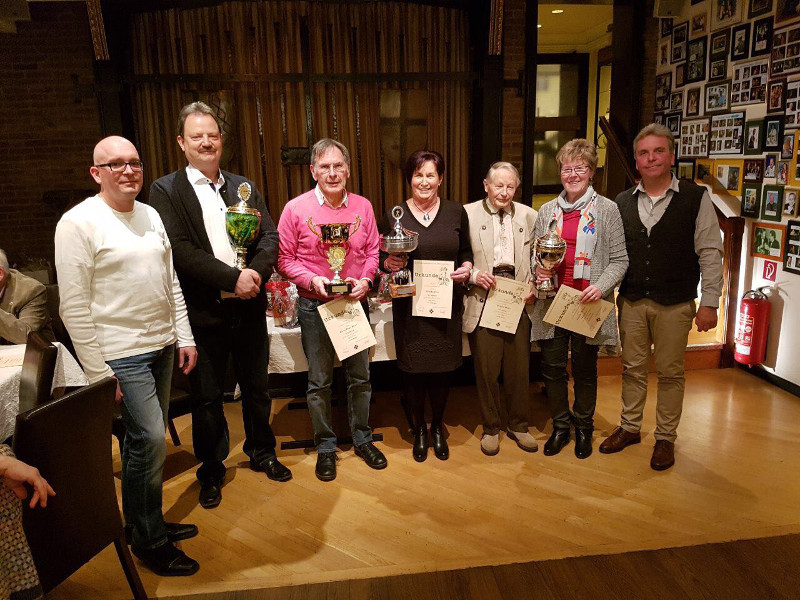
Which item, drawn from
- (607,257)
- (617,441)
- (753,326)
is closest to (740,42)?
(753,326)

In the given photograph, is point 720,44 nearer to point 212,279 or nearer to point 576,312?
point 576,312

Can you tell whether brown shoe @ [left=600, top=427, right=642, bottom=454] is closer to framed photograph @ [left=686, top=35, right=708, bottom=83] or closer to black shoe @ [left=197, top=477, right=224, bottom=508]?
black shoe @ [left=197, top=477, right=224, bottom=508]

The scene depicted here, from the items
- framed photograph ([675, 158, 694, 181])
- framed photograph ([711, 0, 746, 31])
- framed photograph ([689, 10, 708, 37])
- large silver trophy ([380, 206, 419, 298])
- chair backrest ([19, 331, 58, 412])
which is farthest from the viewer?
framed photograph ([675, 158, 694, 181])

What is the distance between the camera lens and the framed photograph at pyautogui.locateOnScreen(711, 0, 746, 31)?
4203 millimetres

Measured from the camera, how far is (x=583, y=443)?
124 inches

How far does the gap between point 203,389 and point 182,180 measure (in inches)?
35.5

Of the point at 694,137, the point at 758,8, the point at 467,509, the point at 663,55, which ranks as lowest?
the point at 467,509

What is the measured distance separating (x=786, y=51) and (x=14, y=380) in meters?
4.57

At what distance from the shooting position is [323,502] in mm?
2775

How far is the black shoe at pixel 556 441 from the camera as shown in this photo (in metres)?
3.16

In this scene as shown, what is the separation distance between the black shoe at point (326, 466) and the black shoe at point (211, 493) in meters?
0.47

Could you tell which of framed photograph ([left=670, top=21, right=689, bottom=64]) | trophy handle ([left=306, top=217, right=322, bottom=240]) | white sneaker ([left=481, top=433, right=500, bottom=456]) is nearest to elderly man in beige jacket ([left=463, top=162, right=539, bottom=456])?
white sneaker ([left=481, top=433, right=500, bottom=456])

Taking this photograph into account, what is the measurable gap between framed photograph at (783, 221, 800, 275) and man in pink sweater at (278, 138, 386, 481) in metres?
2.79

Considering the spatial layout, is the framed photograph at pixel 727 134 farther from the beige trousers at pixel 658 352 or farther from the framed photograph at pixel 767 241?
the beige trousers at pixel 658 352
